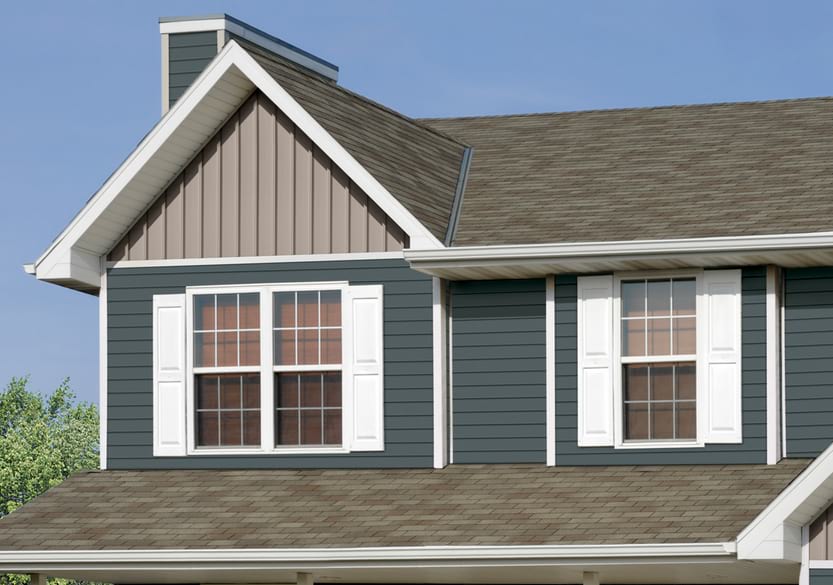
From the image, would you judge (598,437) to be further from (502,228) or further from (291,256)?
(291,256)

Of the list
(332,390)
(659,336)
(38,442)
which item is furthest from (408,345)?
(38,442)

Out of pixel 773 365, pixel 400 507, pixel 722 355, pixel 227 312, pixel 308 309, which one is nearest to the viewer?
pixel 400 507

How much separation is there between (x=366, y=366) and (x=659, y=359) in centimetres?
326

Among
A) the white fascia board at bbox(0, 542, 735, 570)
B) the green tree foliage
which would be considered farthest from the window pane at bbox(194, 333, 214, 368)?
the green tree foliage

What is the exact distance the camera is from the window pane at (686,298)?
18516 millimetres

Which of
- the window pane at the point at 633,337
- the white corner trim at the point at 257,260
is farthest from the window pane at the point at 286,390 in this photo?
the window pane at the point at 633,337

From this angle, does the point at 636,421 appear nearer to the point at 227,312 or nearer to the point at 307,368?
the point at 307,368

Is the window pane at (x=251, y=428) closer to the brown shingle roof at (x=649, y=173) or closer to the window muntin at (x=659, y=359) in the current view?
the brown shingle roof at (x=649, y=173)

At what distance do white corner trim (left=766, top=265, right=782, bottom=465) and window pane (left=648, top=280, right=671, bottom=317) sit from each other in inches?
42.5

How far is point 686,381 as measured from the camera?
18.5m

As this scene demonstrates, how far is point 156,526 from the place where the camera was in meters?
17.9

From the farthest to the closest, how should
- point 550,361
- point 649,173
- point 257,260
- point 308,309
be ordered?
point 649,173, point 257,260, point 308,309, point 550,361

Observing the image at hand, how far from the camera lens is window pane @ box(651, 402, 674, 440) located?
730 inches

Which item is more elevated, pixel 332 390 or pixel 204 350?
pixel 204 350
